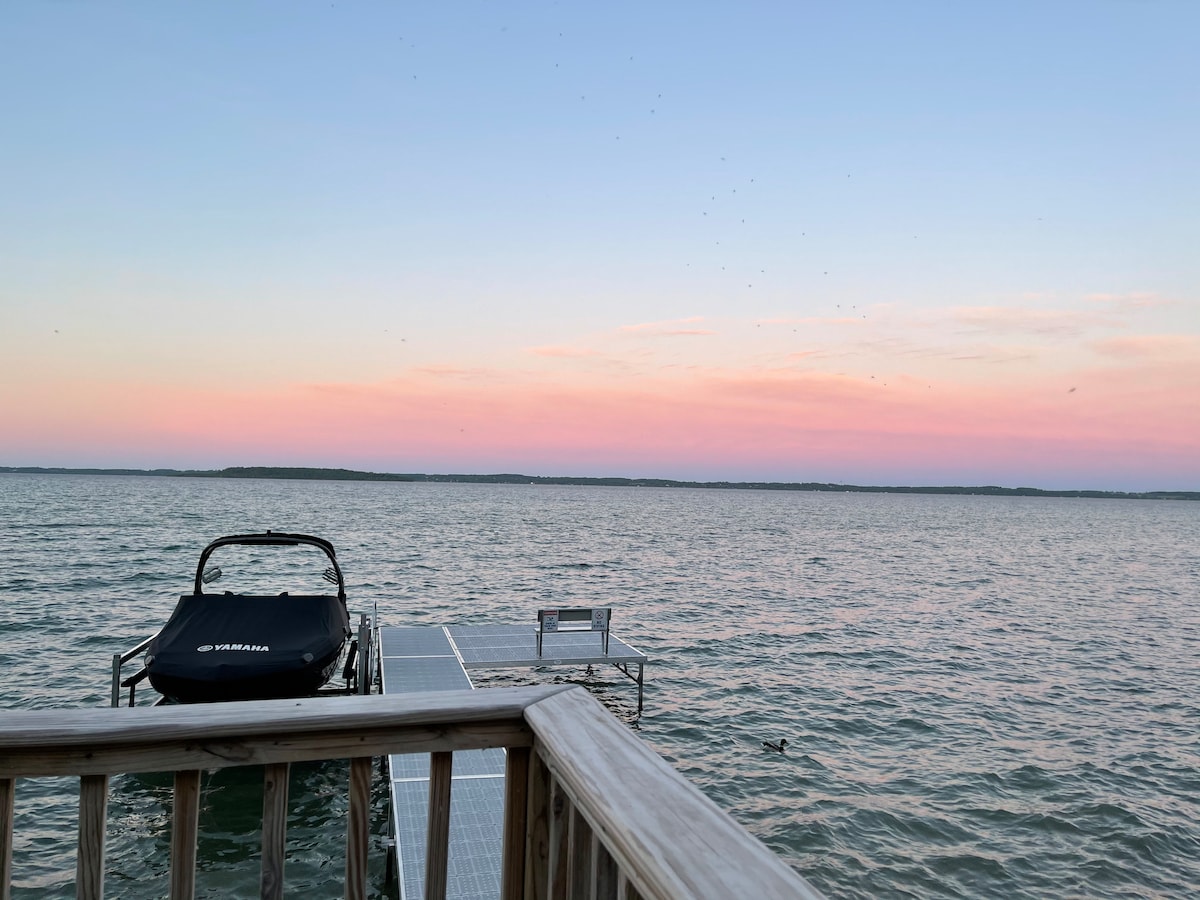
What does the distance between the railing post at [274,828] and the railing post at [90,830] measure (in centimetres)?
32

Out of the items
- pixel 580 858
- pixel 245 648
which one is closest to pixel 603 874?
pixel 580 858

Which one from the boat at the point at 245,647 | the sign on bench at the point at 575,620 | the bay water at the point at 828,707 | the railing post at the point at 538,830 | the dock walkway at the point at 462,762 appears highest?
the railing post at the point at 538,830

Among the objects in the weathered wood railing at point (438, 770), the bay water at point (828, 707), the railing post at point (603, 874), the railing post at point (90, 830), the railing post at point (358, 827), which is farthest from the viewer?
the bay water at point (828, 707)

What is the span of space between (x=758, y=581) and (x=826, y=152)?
2234 centimetres

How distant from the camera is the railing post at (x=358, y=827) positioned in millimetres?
1812

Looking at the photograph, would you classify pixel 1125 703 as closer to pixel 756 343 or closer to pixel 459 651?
pixel 459 651

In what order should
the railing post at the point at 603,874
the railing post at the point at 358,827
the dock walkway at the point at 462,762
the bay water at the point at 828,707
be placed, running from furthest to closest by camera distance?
1. the bay water at the point at 828,707
2. the dock walkway at the point at 462,762
3. the railing post at the point at 358,827
4. the railing post at the point at 603,874

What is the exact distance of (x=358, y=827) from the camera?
184cm

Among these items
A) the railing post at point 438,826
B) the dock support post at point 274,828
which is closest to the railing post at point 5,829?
the dock support post at point 274,828

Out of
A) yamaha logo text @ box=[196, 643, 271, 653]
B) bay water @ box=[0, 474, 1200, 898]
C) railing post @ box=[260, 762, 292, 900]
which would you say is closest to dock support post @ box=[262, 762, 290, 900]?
railing post @ box=[260, 762, 292, 900]

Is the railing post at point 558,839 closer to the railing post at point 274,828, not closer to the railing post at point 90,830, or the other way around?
the railing post at point 274,828

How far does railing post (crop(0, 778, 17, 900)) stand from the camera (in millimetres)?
1585

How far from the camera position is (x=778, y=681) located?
1888 centimetres

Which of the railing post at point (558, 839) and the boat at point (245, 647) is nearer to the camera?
the railing post at point (558, 839)
